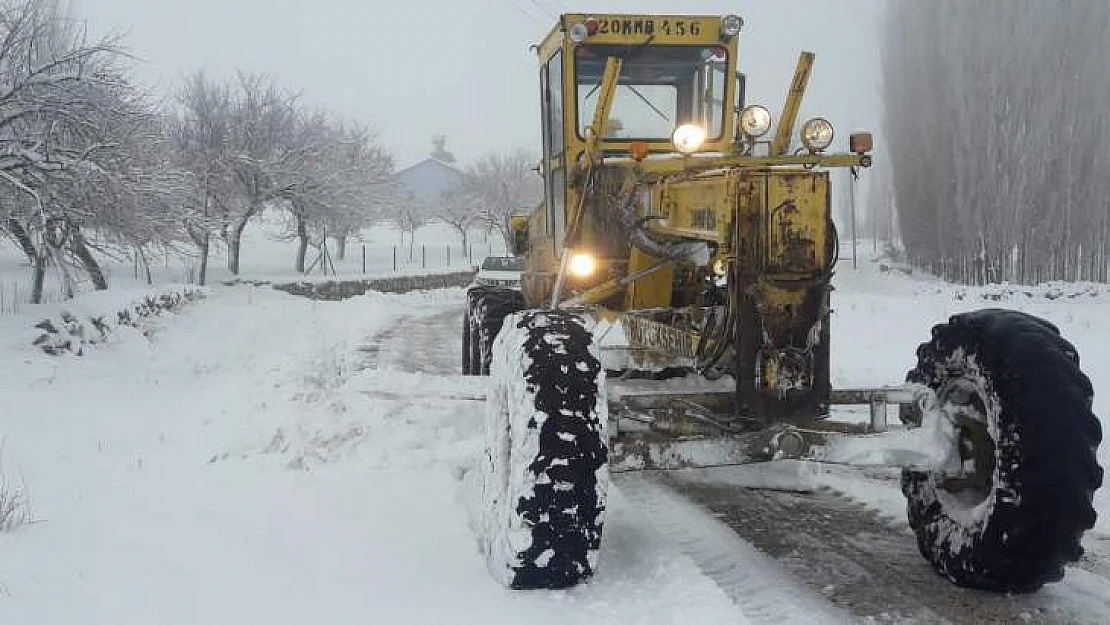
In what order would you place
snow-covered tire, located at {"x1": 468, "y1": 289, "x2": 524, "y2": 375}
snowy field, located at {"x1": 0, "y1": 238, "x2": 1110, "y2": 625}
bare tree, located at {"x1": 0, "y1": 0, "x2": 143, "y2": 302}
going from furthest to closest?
1. bare tree, located at {"x1": 0, "y1": 0, "x2": 143, "y2": 302}
2. snow-covered tire, located at {"x1": 468, "y1": 289, "x2": 524, "y2": 375}
3. snowy field, located at {"x1": 0, "y1": 238, "x2": 1110, "y2": 625}

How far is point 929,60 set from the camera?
3938 centimetres

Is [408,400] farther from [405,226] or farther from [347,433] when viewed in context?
[405,226]

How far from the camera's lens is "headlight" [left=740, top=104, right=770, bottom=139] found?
5594 mm

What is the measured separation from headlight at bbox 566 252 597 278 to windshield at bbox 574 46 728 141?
1.01 meters

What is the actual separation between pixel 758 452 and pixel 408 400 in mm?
4456

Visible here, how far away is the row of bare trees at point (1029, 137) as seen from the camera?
3347cm

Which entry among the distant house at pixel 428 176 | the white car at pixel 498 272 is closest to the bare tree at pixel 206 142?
the white car at pixel 498 272

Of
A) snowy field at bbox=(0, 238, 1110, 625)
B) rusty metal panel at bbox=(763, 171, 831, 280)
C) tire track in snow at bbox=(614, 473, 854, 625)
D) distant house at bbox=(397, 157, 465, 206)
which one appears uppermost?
distant house at bbox=(397, 157, 465, 206)

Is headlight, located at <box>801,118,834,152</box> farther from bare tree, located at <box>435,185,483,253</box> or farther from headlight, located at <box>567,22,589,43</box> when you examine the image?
bare tree, located at <box>435,185,483,253</box>

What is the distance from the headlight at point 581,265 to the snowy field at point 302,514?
3.41 feet

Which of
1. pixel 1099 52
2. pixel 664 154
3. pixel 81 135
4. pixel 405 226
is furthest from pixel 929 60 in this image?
pixel 405 226

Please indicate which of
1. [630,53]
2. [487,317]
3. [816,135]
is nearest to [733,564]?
[816,135]

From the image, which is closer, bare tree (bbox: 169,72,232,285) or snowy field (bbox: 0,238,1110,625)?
snowy field (bbox: 0,238,1110,625)

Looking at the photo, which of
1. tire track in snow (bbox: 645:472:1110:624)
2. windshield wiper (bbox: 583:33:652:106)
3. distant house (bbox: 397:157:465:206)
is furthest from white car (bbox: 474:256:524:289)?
distant house (bbox: 397:157:465:206)
